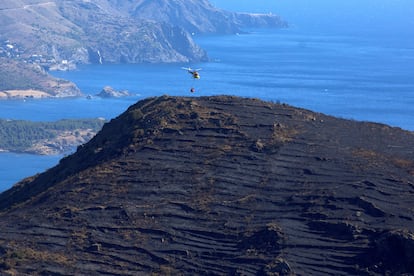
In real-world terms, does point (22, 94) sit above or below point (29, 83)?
below

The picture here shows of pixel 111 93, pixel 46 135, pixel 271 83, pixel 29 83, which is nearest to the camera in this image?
pixel 46 135

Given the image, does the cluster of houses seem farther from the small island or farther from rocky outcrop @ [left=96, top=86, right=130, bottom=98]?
the small island

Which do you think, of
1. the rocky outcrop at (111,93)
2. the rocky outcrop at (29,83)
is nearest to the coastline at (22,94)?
the rocky outcrop at (29,83)

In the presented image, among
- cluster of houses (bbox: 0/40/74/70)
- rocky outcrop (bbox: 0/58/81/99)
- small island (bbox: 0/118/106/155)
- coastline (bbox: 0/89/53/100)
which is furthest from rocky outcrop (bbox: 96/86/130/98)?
cluster of houses (bbox: 0/40/74/70)

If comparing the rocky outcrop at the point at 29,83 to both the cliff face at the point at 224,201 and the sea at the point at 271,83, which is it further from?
the cliff face at the point at 224,201

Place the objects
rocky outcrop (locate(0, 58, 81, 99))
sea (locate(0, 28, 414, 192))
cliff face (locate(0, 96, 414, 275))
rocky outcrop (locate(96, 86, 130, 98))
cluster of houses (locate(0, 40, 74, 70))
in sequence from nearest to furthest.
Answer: cliff face (locate(0, 96, 414, 275))
sea (locate(0, 28, 414, 192))
rocky outcrop (locate(96, 86, 130, 98))
rocky outcrop (locate(0, 58, 81, 99))
cluster of houses (locate(0, 40, 74, 70))

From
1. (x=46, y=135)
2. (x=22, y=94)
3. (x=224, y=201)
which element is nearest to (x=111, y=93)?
(x=22, y=94)

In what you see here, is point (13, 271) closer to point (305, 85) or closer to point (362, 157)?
point (362, 157)

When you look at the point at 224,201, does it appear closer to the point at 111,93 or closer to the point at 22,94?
the point at 111,93
